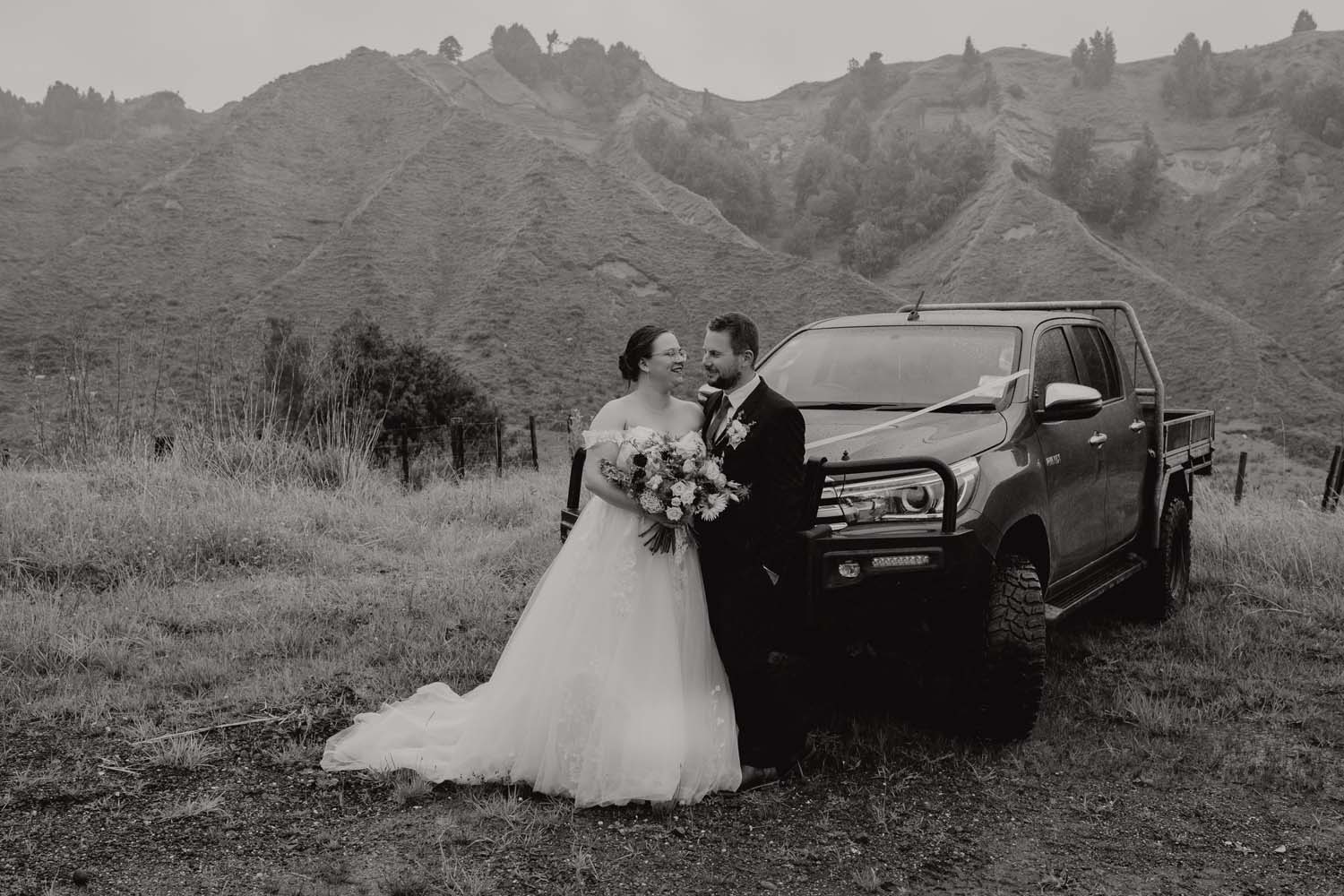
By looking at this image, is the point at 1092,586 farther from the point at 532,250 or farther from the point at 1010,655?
the point at 532,250

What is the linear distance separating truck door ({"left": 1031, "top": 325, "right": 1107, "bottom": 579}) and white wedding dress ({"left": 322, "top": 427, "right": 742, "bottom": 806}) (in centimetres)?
185

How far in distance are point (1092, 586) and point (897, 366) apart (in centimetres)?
155

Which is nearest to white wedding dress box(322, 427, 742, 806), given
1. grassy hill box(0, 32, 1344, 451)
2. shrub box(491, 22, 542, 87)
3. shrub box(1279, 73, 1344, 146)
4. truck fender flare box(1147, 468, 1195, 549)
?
truck fender flare box(1147, 468, 1195, 549)

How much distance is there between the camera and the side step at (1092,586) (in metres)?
5.01

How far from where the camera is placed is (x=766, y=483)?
160 inches

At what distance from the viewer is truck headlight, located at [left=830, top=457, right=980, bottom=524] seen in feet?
14.0

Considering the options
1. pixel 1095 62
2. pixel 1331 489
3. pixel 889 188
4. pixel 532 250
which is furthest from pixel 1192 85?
pixel 1331 489

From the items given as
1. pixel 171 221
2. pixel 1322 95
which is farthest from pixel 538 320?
pixel 1322 95

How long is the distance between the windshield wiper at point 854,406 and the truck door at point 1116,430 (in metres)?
1.27

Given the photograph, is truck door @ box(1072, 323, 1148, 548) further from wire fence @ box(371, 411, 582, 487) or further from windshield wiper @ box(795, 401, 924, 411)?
wire fence @ box(371, 411, 582, 487)

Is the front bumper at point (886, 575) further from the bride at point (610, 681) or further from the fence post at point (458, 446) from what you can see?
the fence post at point (458, 446)

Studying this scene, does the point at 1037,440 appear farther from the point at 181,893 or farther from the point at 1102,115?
the point at 1102,115

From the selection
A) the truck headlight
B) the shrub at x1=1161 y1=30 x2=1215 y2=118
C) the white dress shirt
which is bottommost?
the truck headlight

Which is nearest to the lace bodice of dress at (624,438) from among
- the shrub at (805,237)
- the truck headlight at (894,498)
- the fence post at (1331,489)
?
the truck headlight at (894,498)
